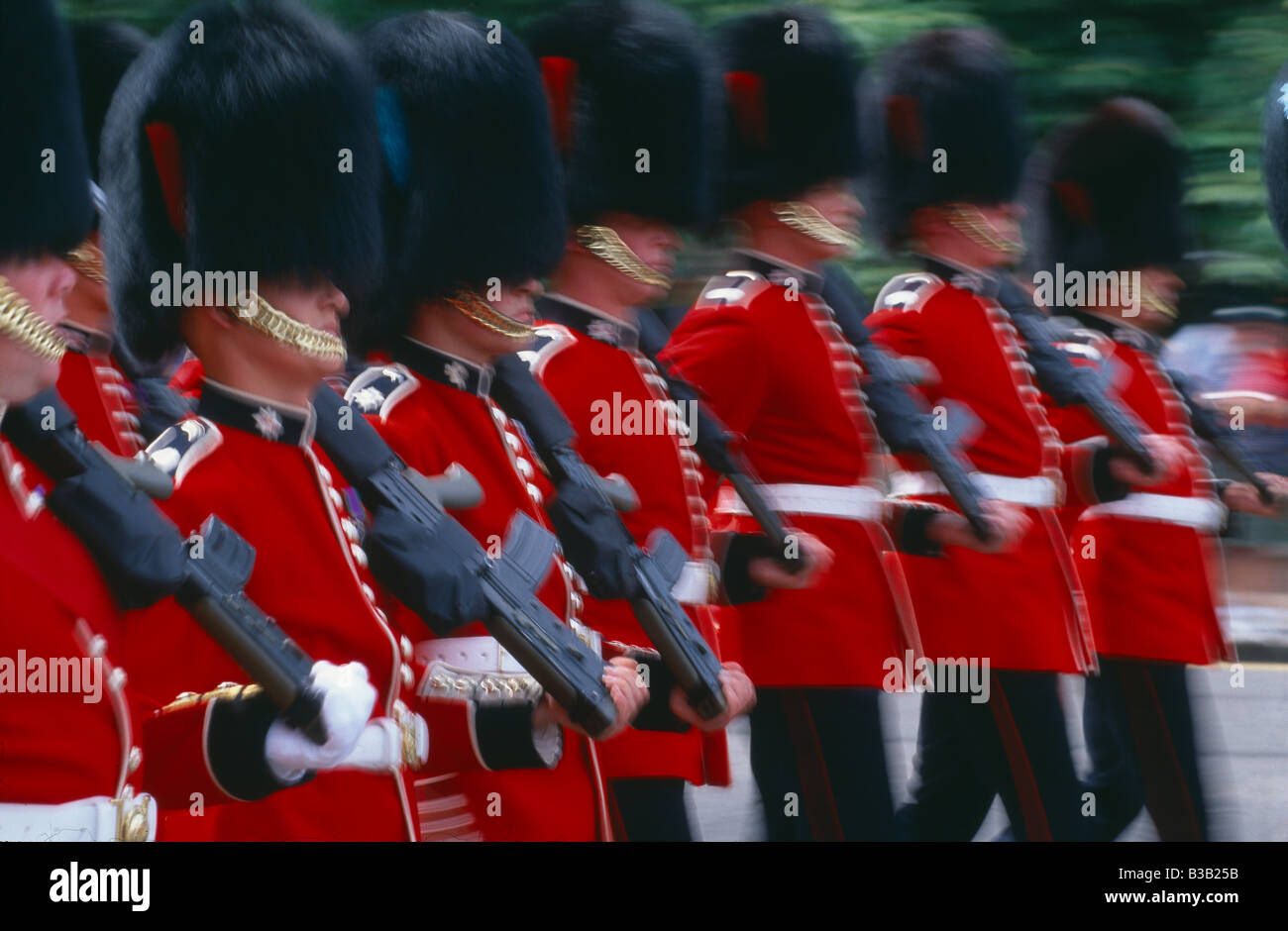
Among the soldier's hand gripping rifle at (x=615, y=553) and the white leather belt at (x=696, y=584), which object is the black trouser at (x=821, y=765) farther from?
the soldier's hand gripping rifle at (x=615, y=553)

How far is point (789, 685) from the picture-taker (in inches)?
148

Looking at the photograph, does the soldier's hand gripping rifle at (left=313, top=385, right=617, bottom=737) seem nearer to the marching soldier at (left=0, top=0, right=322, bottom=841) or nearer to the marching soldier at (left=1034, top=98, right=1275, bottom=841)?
the marching soldier at (left=0, top=0, right=322, bottom=841)

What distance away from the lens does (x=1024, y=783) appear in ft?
12.9

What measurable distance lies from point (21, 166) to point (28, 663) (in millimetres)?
544

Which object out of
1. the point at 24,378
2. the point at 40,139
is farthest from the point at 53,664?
the point at 40,139

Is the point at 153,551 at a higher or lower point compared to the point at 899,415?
higher

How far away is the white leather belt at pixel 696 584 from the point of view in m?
3.39

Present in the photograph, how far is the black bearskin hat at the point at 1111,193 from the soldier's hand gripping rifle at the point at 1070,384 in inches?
20.1

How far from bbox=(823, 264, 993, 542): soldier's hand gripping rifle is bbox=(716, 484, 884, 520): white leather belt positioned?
0.46 ft

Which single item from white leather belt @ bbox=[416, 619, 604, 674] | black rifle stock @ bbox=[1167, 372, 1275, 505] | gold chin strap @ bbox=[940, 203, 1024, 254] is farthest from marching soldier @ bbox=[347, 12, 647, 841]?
black rifle stock @ bbox=[1167, 372, 1275, 505]

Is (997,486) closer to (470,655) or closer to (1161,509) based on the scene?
(1161,509)

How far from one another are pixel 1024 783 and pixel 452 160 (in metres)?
1.62

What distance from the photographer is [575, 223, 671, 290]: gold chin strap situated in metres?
3.45
